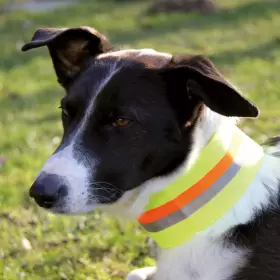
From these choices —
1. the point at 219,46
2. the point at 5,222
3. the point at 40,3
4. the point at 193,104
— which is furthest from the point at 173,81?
the point at 40,3

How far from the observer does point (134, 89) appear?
275 centimetres

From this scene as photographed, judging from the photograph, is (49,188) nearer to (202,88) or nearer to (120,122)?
(120,122)

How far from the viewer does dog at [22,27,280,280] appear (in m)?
2.70

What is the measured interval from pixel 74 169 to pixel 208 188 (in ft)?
2.15

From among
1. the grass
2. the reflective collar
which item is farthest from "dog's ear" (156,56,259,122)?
the grass

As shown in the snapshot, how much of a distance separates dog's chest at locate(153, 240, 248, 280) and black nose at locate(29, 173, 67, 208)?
68 centimetres

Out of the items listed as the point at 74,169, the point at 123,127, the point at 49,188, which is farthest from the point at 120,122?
the point at 49,188

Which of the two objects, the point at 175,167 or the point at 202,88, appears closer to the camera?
the point at 202,88

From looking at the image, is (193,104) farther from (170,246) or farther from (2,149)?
(2,149)

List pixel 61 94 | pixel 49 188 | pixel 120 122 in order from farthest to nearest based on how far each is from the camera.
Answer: pixel 61 94 < pixel 120 122 < pixel 49 188

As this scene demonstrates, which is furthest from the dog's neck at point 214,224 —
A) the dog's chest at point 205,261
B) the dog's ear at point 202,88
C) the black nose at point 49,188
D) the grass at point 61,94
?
the grass at point 61,94

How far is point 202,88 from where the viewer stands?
2.60 metres

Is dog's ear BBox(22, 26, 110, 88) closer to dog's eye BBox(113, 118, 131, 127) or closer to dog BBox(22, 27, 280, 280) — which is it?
dog BBox(22, 27, 280, 280)

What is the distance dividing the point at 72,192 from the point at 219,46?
295 inches
